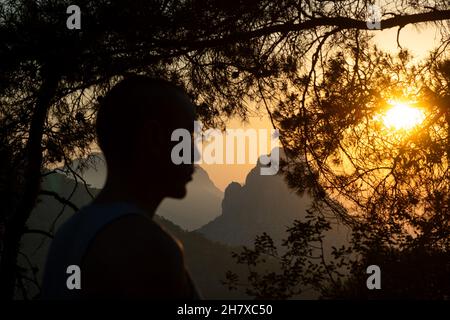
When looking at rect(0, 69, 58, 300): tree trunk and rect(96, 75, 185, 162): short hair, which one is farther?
rect(0, 69, 58, 300): tree trunk

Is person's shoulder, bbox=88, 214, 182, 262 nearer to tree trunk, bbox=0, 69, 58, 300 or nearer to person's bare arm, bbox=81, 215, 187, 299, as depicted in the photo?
person's bare arm, bbox=81, 215, 187, 299

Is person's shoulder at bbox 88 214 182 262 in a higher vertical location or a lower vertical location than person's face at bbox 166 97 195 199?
lower

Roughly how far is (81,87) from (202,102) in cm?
152

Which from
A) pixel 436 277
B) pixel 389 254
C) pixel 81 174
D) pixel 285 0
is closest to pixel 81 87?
pixel 81 174

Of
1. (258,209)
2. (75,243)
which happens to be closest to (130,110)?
(75,243)

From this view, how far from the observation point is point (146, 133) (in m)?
1.13

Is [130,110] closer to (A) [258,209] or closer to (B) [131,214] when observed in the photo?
(B) [131,214]

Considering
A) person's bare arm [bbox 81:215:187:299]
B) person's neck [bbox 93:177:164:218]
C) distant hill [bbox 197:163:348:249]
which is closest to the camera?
person's bare arm [bbox 81:215:187:299]

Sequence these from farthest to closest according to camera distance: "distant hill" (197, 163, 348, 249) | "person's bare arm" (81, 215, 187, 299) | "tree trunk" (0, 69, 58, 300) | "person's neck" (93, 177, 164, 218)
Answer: "distant hill" (197, 163, 348, 249) < "tree trunk" (0, 69, 58, 300) < "person's neck" (93, 177, 164, 218) < "person's bare arm" (81, 215, 187, 299)

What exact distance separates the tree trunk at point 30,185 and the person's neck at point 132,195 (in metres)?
3.14

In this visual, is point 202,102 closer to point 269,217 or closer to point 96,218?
point 96,218

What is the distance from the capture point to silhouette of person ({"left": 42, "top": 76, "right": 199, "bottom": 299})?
956 mm

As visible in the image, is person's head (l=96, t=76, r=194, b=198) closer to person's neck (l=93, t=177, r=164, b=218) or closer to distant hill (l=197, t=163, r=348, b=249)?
person's neck (l=93, t=177, r=164, b=218)

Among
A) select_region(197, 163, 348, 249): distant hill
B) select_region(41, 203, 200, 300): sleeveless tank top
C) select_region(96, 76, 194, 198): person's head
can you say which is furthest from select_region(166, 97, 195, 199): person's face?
select_region(197, 163, 348, 249): distant hill
